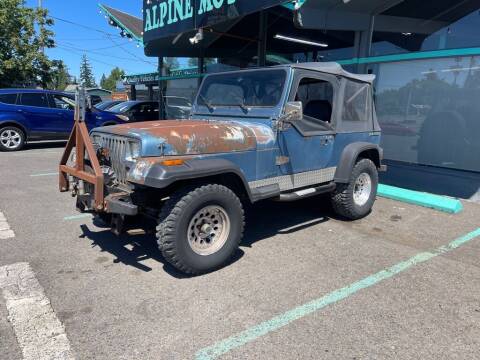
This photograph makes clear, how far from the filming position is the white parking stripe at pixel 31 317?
255 centimetres

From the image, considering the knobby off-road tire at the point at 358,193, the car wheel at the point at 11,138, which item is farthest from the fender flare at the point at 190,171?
the car wheel at the point at 11,138

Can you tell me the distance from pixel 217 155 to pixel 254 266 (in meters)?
1.18

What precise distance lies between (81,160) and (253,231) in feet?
7.29

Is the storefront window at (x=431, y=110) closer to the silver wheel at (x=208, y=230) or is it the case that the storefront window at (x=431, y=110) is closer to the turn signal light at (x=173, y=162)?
the silver wheel at (x=208, y=230)

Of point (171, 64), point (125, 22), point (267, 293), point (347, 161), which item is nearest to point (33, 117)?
point (171, 64)

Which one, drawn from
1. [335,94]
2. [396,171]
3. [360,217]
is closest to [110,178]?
[335,94]

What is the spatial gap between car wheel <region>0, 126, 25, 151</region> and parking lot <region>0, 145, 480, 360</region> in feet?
21.8

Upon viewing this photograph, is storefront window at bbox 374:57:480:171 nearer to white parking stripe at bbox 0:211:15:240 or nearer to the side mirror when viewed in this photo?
the side mirror

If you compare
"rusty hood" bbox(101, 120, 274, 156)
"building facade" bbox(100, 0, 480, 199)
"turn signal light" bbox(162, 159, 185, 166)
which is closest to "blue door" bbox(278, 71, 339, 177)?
"rusty hood" bbox(101, 120, 274, 156)

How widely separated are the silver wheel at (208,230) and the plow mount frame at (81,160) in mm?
866

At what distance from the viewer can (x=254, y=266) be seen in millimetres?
3895

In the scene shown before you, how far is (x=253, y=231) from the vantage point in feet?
16.2

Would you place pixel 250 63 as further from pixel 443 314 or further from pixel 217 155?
pixel 443 314

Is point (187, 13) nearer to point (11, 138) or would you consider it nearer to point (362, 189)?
point (11, 138)
